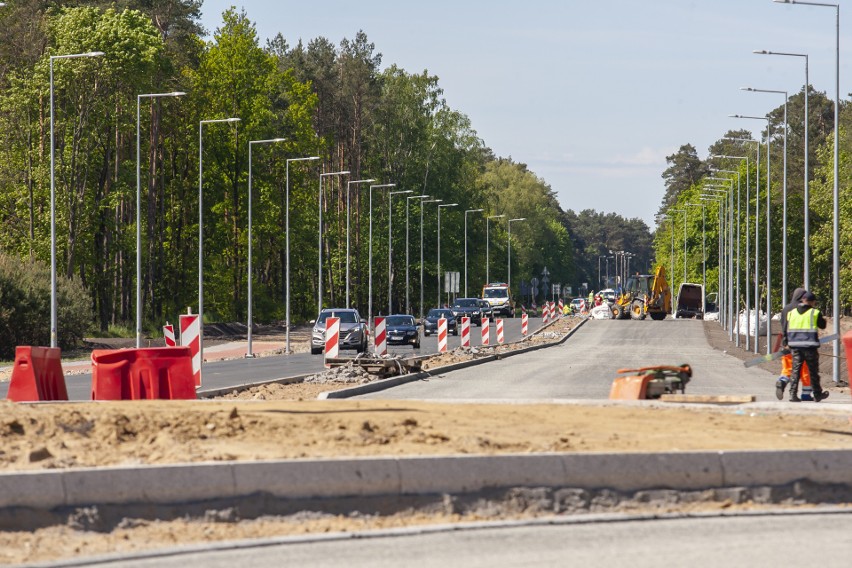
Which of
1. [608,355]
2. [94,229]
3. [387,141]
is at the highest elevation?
[387,141]

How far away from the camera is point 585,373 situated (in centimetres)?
3825

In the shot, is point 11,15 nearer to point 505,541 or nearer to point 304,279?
point 304,279

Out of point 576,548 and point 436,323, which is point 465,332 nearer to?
point 436,323

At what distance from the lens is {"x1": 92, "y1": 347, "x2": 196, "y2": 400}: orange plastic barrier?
69.6 ft

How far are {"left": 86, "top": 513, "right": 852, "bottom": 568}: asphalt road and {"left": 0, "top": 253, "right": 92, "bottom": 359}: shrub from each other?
38977mm

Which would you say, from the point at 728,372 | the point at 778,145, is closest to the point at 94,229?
the point at 728,372

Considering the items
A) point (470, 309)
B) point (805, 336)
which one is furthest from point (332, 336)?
point (470, 309)

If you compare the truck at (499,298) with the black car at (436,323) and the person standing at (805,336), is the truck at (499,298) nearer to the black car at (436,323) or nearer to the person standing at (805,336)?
the black car at (436,323)

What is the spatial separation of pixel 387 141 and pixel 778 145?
50.0 meters

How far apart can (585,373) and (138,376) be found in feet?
61.7

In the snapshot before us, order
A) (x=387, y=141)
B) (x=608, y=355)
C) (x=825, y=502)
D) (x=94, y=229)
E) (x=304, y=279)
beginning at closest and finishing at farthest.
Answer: (x=825, y=502)
(x=608, y=355)
(x=94, y=229)
(x=304, y=279)
(x=387, y=141)

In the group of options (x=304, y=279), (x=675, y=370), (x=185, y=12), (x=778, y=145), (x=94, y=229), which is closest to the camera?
(x=675, y=370)

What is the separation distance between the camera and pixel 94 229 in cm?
6781

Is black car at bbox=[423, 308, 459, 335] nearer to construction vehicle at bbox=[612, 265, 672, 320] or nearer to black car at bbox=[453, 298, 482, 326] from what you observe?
black car at bbox=[453, 298, 482, 326]
